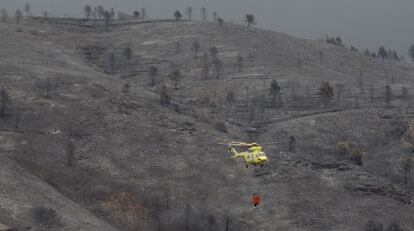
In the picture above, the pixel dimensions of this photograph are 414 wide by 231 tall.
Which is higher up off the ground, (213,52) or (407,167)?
(213,52)

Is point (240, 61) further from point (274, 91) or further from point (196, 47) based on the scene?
point (274, 91)

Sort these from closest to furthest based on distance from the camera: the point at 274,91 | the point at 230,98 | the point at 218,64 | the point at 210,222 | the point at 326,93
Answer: the point at 210,222 → the point at 326,93 → the point at 230,98 → the point at 274,91 → the point at 218,64

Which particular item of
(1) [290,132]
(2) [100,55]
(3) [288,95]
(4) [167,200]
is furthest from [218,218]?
(2) [100,55]

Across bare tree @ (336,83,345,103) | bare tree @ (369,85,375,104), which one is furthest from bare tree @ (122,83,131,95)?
bare tree @ (369,85,375,104)

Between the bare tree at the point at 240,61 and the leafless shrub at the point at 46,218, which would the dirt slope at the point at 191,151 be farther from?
the bare tree at the point at 240,61

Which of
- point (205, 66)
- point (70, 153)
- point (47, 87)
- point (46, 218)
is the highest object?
point (205, 66)

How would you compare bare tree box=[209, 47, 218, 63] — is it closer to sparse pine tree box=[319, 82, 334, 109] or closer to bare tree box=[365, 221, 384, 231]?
sparse pine tree box=[319, 82, 334, 109]

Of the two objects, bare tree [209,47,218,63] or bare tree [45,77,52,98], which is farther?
bare tree [209,47,218,63]

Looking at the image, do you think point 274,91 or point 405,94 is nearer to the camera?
point 274,91

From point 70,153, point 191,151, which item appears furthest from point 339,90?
point 70,153

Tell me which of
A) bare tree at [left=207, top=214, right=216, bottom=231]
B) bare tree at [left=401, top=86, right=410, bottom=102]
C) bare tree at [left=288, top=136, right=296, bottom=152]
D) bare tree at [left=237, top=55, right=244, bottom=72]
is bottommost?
bare tree at [left=207, top=214, right=216, bottom=231]

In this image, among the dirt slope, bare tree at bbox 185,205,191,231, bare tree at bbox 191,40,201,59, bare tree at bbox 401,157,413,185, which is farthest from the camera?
bare tree at bbox 191,40,201,59

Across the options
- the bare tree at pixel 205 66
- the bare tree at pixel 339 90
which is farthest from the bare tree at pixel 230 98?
the bare tree at pixel 205 66
